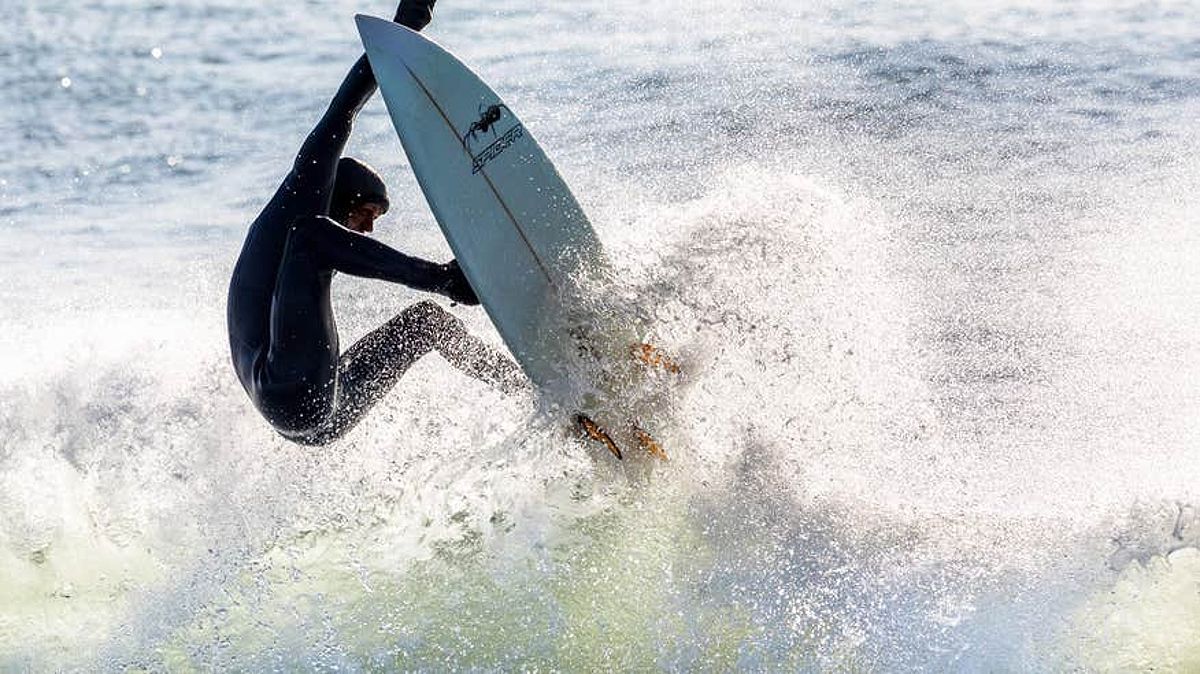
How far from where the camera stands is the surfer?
452cm

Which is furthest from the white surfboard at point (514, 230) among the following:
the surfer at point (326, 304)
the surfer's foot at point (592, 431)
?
the surfer at point (326, 304)

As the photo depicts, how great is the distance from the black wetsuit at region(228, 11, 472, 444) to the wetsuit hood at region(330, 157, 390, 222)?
46 mm

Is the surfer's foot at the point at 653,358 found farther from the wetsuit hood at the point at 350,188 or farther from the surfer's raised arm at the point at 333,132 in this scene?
the surfer's raised arm at the point at 333,132

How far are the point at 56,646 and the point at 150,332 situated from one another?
2164mm

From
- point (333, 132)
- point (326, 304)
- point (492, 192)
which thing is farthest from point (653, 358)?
point (333, 132)

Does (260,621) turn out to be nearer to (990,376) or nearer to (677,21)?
(990,376)

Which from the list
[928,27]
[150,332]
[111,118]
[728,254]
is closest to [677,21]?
[928,27]

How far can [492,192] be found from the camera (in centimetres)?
494

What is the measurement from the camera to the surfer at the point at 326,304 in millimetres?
4516

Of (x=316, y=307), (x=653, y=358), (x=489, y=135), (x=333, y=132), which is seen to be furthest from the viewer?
(x=489, y=135)

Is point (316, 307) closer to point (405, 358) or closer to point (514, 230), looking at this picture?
A: point (405, 358)

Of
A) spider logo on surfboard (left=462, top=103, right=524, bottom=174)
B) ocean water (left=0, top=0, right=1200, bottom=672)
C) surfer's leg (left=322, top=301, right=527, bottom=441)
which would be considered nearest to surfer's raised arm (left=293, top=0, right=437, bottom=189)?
spider logo on surfboard (left=462, top=103, right=524, bottom=174)

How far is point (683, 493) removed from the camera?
5.00 m

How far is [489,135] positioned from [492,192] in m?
0.23
